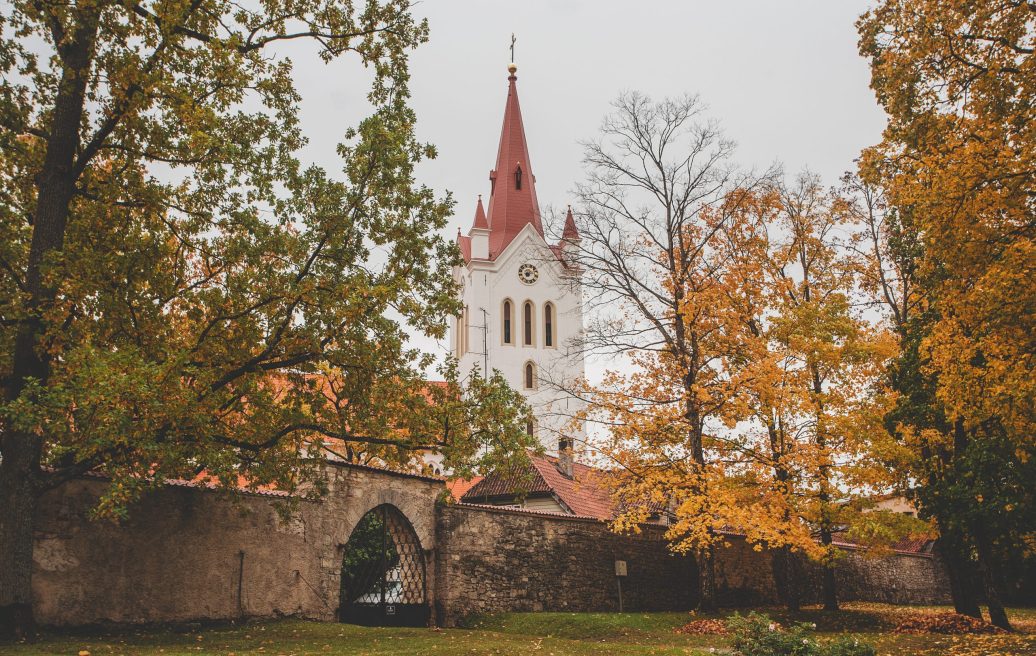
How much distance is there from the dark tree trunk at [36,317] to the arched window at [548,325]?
40205 millimetres

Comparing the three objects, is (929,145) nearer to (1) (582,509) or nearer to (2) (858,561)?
(1) (582,509)

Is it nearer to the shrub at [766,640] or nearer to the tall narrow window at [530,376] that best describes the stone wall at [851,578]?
the shrub at [766,640]

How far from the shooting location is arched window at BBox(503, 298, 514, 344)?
49594 mm

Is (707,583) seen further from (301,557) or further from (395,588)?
(301,557)

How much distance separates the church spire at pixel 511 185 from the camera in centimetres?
5066

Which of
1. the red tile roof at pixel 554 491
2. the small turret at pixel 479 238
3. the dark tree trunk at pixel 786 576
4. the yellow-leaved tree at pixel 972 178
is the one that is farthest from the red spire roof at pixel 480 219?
the yellow-leaved tree at pixel 972 178

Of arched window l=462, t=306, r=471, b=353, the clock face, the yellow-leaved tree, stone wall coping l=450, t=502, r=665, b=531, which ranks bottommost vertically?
stone wall coping l=450, t=502, r=665, b=531

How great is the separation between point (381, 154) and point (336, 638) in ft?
22.2

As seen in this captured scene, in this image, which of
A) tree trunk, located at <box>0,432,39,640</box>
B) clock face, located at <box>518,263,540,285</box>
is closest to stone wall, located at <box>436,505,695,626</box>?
tree trunk, located at <box>0,432,39,640</box>

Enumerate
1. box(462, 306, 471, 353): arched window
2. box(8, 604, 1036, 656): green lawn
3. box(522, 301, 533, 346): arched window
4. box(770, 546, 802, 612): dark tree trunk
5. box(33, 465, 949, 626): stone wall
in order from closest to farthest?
box(8, 604, 1036, 656): green lawn
box(33, 465, 949, 626): stone wall
box(770, 546, 802, 612): dark tree trunk
box(462, 306, 471, 353): arched window
box(522, 301, 533, 346): arched window

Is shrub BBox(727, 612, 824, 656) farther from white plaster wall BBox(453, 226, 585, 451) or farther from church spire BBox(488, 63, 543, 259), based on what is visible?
church spire BBox(488, 63, 543, 259)

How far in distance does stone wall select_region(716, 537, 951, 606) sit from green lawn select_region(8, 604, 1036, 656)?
2.38m

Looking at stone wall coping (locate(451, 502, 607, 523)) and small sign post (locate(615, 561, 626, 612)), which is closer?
stone wall coping (locate(451, 502, 607, 523))

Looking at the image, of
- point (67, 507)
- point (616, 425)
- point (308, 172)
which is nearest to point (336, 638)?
point (67, 507)
